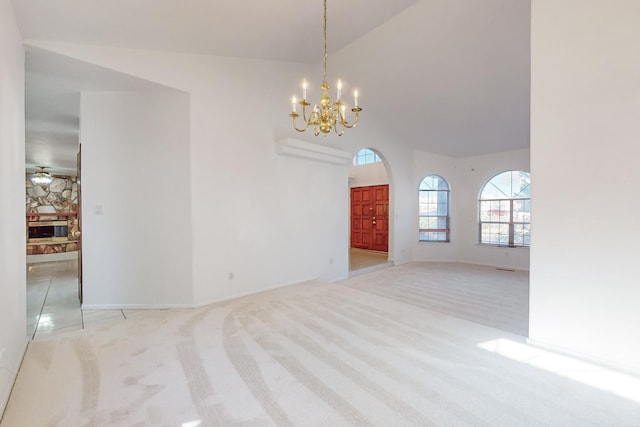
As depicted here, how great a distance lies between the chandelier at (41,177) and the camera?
8.95 metres

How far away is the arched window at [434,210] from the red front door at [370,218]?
110 cm

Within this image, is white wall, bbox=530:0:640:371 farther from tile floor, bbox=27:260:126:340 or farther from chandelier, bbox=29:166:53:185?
chandelier, bbox=29:166:53:185

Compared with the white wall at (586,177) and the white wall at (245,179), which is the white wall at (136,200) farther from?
the white wall at (586,177)

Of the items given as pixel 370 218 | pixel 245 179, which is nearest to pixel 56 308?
pixel 245 179

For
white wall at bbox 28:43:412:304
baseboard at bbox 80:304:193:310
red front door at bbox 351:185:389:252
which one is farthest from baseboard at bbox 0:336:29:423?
red front door at bbox 351:185:389:252

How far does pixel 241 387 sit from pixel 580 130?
3154 millimetres

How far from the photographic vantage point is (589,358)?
2271 mm

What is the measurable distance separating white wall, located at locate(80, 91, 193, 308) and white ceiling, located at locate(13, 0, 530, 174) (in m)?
0.38

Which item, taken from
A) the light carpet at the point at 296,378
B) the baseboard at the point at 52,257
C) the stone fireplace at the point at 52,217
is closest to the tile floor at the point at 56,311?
the light carpet at the point at 296,378

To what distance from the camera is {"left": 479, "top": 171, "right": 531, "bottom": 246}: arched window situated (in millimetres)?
6910

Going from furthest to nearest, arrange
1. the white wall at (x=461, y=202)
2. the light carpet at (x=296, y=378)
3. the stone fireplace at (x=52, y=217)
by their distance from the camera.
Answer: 1. the stone fireplace at (x=52, y=217)
2. the white wall at (x=461, y=202)
3. the light carpet at (x=296, y=378)

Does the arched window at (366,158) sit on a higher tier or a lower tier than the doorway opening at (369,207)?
higher

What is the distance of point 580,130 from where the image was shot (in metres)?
2.28

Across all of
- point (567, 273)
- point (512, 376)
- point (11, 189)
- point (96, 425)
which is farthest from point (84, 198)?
point (567, 273)
